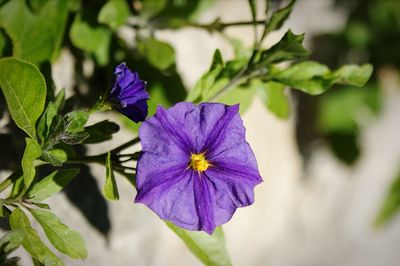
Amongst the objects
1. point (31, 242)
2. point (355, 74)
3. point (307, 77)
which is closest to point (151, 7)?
point (307, 77)

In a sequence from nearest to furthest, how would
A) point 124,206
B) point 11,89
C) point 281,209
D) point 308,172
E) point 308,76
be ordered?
point 11,89, point 308,76, point 124,206, point 281,209, point 308,172

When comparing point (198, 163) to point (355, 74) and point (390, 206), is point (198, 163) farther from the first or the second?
point (390, 206)

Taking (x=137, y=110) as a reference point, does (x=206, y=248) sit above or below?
below

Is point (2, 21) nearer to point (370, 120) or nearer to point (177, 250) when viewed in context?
point (177, 250)

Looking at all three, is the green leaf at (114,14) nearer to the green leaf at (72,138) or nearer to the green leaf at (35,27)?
the green leaf at (35,27)

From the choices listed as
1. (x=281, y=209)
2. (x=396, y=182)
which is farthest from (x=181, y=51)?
(x=396, y=182)
